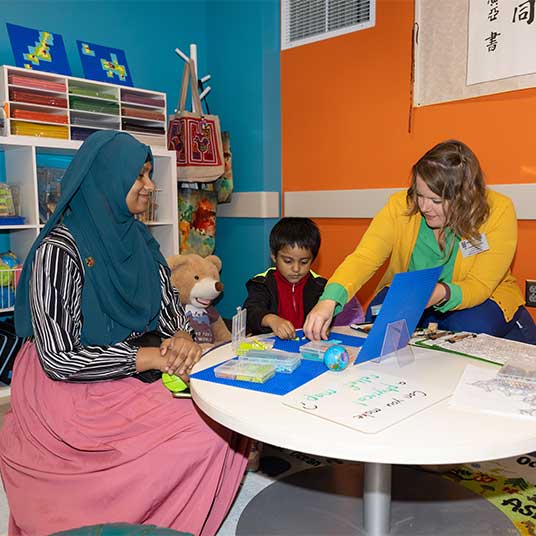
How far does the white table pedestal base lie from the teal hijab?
69 cm

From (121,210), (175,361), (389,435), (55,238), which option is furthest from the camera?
(121,210)

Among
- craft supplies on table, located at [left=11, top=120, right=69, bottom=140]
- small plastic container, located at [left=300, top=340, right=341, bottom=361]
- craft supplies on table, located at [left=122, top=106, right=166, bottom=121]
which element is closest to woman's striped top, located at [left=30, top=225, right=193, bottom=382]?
small plastic container, located at [left=300, top=340, right=341, bottom=361]

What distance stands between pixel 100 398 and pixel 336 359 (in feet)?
1.99

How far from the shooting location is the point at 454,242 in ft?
6.21

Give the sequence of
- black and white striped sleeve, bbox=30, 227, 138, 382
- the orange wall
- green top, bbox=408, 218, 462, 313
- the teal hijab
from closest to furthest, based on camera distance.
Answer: black and white striped sleeve, bbox=30, 227, 138, 382 → the teal hijab → green top, bbox=408, 218, 462, 313 → the orange wall

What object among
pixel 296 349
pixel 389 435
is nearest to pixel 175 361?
pixel 296 349

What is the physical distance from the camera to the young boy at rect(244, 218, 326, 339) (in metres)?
2.15

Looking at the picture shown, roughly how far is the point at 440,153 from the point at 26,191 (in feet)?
6.59

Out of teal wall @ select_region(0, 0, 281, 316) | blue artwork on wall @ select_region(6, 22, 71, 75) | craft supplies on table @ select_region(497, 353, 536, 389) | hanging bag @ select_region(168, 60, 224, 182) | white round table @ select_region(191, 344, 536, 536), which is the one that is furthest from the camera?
teal wall @ select_region(0, 0, 281, 316)

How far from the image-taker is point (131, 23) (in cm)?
343

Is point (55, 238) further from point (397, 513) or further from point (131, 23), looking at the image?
point (131, 23)

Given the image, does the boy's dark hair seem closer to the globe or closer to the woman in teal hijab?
the woman in teal hijab

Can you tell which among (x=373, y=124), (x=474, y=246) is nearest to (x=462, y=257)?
(x=474, y=246)

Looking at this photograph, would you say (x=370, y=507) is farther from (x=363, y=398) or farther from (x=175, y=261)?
(x=175, y=261)
